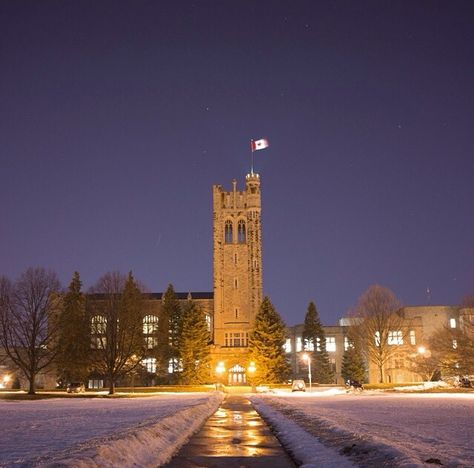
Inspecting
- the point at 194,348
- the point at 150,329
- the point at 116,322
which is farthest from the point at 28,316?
the point at 150,329

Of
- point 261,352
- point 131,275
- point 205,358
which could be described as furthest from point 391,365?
point 131,275

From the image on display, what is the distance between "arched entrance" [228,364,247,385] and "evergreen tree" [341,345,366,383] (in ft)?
50.4

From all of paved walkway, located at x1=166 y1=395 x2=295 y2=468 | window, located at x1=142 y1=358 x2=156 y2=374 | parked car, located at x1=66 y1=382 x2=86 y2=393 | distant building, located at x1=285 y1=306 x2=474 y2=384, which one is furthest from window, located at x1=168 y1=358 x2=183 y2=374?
paved walkway, located at x1=166 y1=395 x2=295 y2=468

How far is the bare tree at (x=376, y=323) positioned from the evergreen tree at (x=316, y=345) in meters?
7.64

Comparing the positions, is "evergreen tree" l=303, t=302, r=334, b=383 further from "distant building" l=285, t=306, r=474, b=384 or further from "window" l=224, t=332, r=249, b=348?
"window" l=224, t=332, r=249, b=348

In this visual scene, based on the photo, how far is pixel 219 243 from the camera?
100m

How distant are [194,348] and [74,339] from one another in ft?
61.8

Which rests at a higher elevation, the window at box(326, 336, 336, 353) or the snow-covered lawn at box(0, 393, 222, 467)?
the window at box(326, 336, 336, 353)

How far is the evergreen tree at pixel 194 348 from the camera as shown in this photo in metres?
83.4

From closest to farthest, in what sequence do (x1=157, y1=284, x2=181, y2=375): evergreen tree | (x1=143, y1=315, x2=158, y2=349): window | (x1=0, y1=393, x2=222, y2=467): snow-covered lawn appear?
1. (x1=0, y1=393, x2=222, y2=467): snow-covered lawn
2. (x1=157, y1=284, x2=181, y2=375): evergreen tree
3. (x1=143, y1=315, x2=158, y2=349): window

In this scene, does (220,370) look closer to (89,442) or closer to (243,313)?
(243,313)

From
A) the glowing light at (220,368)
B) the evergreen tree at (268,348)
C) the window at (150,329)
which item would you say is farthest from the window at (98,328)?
the evergreen tree at (268,348)

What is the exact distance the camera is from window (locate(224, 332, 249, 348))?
312 feet

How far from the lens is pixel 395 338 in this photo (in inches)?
3565
